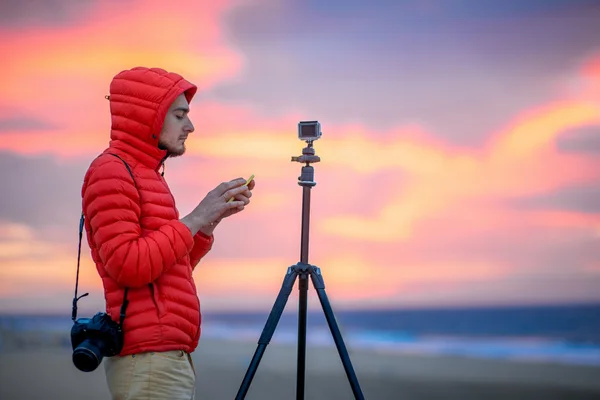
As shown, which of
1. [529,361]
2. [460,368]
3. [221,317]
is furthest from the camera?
[221,317]

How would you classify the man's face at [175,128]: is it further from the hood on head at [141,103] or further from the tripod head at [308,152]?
the tripod head at [308,152]

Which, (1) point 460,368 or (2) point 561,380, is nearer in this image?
(2) point 561,380

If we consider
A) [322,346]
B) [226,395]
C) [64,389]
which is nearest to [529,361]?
[322,346]

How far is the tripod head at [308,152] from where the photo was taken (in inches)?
126

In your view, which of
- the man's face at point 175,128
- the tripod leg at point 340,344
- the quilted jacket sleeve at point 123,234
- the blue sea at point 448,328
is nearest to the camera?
the quilted jacket sleeve at point 123,234

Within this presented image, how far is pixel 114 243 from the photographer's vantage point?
7.15 feet

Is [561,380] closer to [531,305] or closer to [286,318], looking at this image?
[286,318]

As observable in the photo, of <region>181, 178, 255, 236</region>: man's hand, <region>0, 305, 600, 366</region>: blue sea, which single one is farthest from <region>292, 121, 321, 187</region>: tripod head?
<region>0, 305, 600, 366</region>: blue sea

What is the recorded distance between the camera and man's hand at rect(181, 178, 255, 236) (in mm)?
2402

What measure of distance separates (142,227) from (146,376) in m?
0.45

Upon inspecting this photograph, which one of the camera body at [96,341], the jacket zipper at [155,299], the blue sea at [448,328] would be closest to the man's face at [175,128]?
the jacket zipper at [155,299]

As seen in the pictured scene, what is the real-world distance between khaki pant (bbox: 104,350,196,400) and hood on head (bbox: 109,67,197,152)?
656 mm

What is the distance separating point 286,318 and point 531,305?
7479 mm

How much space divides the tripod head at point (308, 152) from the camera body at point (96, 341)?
3.93 ft
